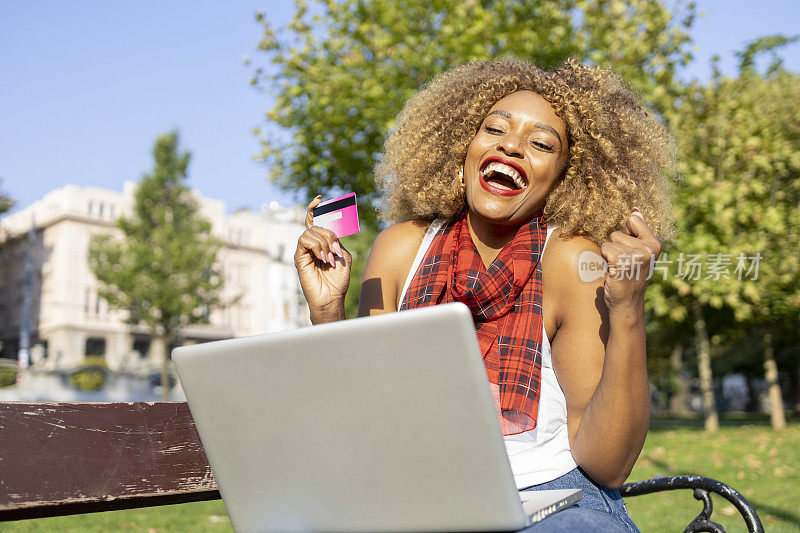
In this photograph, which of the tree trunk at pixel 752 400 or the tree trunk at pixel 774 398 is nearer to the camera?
the tree trunk at pixel 774 398

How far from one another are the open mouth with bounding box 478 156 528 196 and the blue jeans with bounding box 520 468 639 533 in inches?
31.1

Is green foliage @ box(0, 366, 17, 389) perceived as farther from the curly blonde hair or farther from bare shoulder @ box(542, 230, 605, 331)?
bare shoulder @ box(542, 230, 605, 331)

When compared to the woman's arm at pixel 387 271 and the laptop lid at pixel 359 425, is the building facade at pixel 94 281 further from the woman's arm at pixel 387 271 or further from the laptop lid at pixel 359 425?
the laptop lid at pixel 359 425

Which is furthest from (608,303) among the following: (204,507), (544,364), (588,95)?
(204,507)

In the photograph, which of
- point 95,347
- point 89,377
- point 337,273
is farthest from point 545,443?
point 95,347

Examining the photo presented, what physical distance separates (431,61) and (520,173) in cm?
713

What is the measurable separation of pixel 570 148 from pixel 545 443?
3.02 ft

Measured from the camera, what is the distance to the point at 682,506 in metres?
5.43

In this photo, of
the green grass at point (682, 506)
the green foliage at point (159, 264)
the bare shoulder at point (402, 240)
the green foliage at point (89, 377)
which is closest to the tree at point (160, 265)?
the green foliage at point (159, 264)

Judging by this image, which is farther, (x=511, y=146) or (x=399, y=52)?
(x=399, y=52)

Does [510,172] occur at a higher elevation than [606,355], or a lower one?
higher

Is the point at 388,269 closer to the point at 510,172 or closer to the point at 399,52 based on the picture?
the point at 510,172

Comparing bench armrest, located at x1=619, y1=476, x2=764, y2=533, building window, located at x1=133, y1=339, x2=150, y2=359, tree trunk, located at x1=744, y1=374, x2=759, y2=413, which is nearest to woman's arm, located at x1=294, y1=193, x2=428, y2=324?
bench armrest, located at x1=619, y1=476, x2=764, y2=533

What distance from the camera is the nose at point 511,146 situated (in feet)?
6.72
